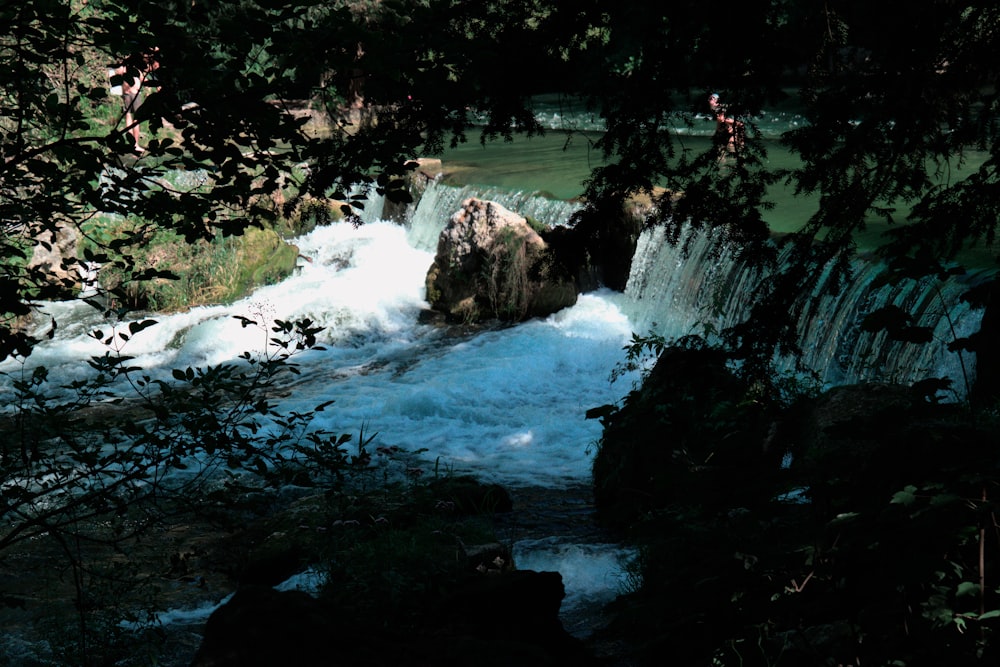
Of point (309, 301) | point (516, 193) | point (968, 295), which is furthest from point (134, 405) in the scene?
point (968, 295)

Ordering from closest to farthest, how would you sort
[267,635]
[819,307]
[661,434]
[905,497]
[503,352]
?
[905,497] → [267,635] → [661,434] → [819,307] → [503,352]

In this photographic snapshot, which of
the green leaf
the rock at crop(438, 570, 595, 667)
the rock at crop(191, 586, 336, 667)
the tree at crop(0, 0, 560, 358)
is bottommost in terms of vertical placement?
the rock at crop(438, 570, 595, 667)

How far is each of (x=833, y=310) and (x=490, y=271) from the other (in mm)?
4947

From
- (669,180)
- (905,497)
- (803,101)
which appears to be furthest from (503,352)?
(905,497)

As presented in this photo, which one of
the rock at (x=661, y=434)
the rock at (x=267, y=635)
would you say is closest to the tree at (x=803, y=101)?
the rock at (x=661, y=434)

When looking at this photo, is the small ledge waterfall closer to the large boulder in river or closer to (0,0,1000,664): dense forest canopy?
(0,0,1000,664): dense forest canopy

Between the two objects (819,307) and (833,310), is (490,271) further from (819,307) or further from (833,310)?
(819,307)

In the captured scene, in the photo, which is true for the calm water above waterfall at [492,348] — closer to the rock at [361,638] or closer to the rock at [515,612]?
the rock at [515,612]

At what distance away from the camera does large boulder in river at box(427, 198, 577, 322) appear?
12.6 meters

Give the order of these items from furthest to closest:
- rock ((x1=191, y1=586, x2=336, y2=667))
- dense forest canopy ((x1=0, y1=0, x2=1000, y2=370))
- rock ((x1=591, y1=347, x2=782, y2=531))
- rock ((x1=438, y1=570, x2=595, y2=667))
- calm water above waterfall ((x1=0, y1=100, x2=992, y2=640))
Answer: calm water above waterfall ((x1=0, y1=100, x2=992, y2=640))
rock ((x1=591, y1=347, x2=782, y2=531))
rock ((x1=438, y1=570, x2=595, y2=667))
rock ((x1=191, y1=586, x2=336, y2=667))
dense forest canopy ((x1=0, y1=0, x2=1000, y2=370))

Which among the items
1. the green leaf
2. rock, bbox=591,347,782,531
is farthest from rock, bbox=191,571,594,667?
the green leaf

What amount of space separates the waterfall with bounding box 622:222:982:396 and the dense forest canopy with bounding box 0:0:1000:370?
1.52m

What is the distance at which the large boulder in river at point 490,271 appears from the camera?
1261 cm

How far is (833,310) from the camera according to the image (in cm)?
912
